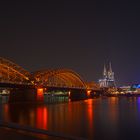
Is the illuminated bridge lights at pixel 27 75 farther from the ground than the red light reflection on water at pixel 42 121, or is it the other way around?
the illuminated bridge lights at pixel 27 75

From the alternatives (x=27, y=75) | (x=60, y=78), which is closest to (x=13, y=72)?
(x=27, y=75)

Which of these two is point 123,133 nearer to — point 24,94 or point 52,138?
point 52,138

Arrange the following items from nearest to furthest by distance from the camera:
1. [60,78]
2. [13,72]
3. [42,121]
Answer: [42,121] → [13,72] → [60,78]

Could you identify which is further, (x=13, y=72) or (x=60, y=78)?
(x=60, y=78)

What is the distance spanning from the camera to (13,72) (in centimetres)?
9881

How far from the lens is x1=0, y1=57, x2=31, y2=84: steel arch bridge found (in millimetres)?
94300

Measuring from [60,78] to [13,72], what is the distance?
42.4 meters

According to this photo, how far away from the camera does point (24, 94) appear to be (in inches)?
3681

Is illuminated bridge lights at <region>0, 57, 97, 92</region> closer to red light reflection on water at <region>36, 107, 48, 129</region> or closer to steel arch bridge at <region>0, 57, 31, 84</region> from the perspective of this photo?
steel arch bridge at <region>0, 57, 31, 84</region>

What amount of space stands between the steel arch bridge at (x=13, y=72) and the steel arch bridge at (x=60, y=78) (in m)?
4.50

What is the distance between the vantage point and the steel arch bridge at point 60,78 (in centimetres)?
11025

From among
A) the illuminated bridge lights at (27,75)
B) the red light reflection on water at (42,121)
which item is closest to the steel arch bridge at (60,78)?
the illuminated bridge lights at (27,75)

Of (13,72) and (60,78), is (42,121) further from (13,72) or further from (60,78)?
(60,78)

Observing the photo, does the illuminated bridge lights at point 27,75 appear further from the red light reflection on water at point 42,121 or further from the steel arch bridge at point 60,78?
the red light reflection on water at point 42,121
